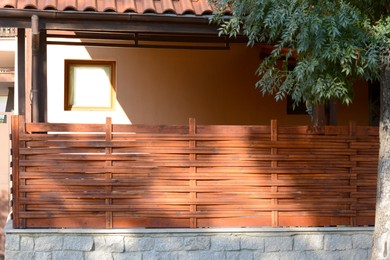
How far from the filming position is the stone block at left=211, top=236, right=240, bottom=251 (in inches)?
324

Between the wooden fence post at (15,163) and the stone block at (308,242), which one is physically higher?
the wooden fence post at (15,163)

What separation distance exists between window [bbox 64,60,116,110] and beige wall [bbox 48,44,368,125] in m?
0.11

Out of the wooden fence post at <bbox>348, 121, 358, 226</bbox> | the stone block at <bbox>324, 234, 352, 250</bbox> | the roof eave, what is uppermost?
the roof eave

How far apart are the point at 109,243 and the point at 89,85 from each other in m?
3.93

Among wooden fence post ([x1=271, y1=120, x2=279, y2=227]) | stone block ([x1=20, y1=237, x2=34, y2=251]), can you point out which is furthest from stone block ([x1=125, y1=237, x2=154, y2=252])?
wooden fence post ([x1=271, y1=120, x2=279, y2=227])

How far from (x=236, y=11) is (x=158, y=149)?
1944 mm

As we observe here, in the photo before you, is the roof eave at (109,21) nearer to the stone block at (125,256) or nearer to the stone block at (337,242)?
the stone block at (125,256)

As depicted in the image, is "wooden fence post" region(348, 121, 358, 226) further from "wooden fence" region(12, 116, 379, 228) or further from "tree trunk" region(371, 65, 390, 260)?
"tree trunk" region(371, 65, 390, 260)

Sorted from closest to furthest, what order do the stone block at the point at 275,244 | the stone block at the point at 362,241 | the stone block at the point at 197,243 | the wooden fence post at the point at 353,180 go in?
1. the stone block at the point at 197,243
2. the stone block at the point at 275,244
3. the stone block at the point at 362,241
4. the wooden fence post at the point at 353,180

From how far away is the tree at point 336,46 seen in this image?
20.8 ft

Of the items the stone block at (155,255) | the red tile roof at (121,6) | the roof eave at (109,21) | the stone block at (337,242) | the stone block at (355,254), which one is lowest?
the stone block at (355,254)

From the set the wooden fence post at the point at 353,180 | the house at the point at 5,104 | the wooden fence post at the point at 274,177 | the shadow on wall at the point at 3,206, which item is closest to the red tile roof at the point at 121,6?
the wooden fence post at the point at 274,177

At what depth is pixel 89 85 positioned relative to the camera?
11422 mm

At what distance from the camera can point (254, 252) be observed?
8.30 metres
